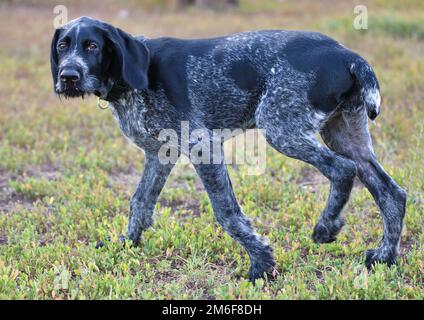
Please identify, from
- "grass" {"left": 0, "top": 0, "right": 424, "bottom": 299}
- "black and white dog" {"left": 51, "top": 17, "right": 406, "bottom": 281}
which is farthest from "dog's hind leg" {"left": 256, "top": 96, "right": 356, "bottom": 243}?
"grass" {"left": 0, "top": 0, "right": 424, "bottom": 299}

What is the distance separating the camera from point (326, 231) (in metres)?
5.74

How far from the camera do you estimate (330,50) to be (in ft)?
17.3

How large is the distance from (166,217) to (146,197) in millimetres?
524

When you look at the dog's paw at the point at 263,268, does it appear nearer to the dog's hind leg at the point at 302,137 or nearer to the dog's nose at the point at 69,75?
the dog's hind leg at the point at 302,137

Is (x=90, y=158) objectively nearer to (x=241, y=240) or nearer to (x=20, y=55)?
(x=241, y=240)

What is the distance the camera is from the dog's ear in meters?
5.16

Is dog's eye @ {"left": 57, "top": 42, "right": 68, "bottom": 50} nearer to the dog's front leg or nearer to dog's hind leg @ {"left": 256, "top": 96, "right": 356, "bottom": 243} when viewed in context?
the dog's front leg

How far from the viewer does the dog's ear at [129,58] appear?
516 centimetres

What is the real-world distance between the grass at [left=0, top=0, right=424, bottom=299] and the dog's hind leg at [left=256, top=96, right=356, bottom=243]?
0.72 metres

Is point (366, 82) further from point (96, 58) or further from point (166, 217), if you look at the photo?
point (166, 217)

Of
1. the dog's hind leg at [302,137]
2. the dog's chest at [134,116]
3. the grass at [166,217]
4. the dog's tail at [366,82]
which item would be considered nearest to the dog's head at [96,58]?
the dog's chest at [134,116]

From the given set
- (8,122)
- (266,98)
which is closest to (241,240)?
(266,98)

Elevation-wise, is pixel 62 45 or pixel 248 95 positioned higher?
pixel 62 45

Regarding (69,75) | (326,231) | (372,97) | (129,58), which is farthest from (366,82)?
(69,75)
